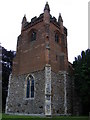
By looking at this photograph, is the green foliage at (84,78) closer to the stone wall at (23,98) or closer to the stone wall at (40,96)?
the stone wall at (40,96)

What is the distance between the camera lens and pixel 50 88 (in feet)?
62.5

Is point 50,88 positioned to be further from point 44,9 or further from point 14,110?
point 44,9

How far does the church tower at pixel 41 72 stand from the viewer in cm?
1950

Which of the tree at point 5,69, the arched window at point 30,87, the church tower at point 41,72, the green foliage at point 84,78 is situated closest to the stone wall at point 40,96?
the church tower at point 41,72

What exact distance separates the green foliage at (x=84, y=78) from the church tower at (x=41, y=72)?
5.77 feet

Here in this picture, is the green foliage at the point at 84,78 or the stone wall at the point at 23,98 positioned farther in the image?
the green foliage at the point at 84,78

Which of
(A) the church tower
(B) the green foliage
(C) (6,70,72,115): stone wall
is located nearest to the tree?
(A) the church tower

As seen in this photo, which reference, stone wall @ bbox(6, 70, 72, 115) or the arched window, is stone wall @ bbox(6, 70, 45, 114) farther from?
the arched window

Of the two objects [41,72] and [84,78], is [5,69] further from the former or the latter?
[84,78]

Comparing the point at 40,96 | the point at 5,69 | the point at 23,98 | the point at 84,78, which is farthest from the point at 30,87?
the point at 5,69

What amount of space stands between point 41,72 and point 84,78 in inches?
215

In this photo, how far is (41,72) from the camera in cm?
2062

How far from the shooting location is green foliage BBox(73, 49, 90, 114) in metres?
19.6

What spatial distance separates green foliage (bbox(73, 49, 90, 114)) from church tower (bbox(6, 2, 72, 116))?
1.76m
